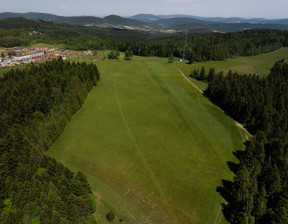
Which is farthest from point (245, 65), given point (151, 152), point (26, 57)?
point (26, 57)

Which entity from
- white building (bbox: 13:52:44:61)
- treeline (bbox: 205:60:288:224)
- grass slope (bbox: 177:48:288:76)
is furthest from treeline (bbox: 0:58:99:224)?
white building (bbox: 13:52:44:61)

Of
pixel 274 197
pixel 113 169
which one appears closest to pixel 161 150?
pixel 113 169

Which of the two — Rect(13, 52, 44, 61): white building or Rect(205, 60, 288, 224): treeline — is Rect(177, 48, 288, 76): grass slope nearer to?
Rect(205, 60, 288, 224): treeline

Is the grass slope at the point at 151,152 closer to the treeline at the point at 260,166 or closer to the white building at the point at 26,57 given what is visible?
the treeline at the point at 260,166

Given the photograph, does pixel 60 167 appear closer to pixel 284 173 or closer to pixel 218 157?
pixel 218 157

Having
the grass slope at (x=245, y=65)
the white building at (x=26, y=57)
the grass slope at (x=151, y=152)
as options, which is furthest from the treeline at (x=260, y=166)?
the white building at (x=26, y=57)

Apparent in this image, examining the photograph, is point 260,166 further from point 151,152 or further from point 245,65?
point 245,65
